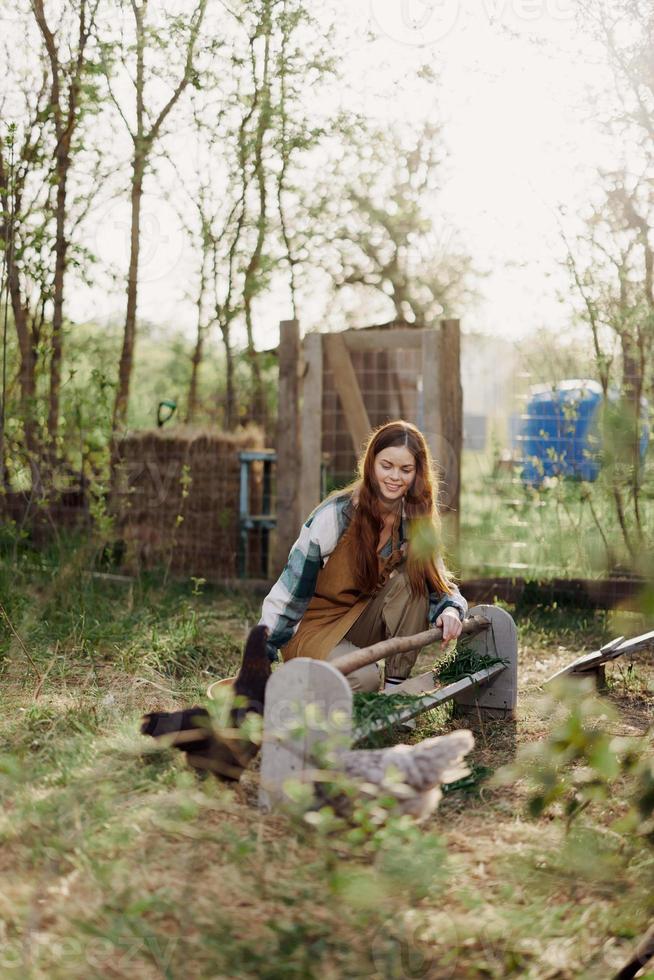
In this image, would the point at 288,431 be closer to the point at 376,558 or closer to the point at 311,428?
the point at 311,428

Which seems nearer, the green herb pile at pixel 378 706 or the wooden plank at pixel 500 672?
the green herb pile at pixel 378 706

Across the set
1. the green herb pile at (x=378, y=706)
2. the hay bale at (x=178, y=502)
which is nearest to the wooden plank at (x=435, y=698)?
the green herb pile at (x=378, y=706)

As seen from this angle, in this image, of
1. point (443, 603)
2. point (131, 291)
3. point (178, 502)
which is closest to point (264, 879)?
point (443, 603)

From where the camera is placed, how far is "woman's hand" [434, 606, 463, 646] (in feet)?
11.6

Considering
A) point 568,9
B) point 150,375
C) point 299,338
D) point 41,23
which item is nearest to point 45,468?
point 299,338

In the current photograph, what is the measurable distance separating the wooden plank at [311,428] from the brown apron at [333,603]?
8.95ft

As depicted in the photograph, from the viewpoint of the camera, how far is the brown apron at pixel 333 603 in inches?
153

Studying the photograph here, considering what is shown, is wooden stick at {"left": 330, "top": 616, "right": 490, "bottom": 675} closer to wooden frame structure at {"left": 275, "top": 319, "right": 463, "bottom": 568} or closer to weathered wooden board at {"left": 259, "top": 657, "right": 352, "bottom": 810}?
weathered wooden board at {"left": 259, "top": 657, "right": 352, "bottom": 810}

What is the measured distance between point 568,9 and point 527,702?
13.5 feet

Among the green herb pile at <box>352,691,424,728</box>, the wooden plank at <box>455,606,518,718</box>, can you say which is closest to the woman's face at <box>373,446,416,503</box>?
the wooden plank at <box>455,606,518,718</box>

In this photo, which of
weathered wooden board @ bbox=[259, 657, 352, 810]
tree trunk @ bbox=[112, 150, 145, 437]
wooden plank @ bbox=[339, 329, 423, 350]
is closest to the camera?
weathered wooden board @ bbox=[259, 657, 352, 810]

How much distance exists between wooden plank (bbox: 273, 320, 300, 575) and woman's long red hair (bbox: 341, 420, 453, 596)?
9.02 feet

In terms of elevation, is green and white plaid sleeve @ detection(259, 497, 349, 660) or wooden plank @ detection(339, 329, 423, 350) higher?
wooden plank @ detection(339, 329, 423, 350)

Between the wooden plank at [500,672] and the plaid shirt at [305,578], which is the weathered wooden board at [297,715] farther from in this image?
the wooden plank at [500,672]
